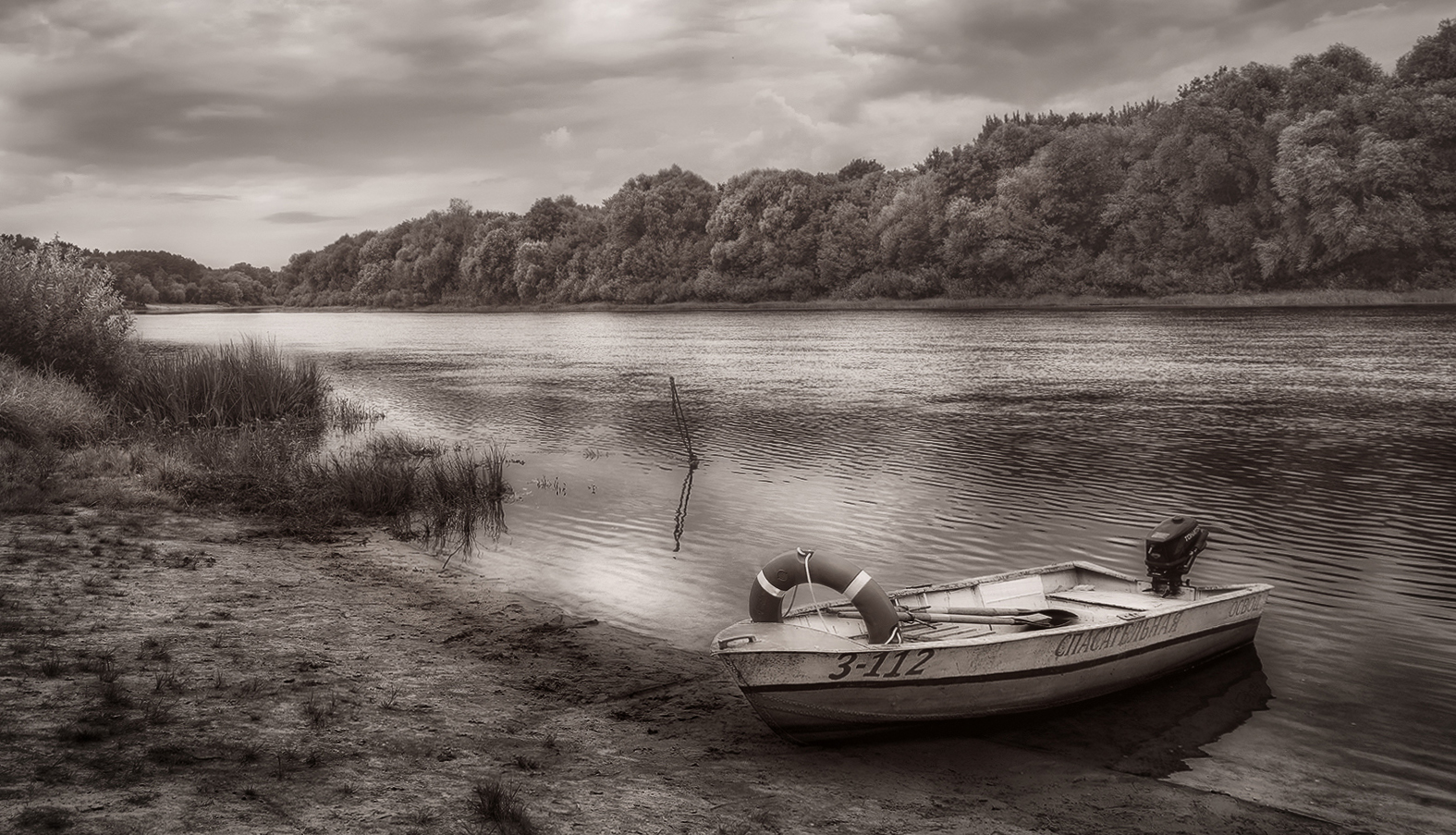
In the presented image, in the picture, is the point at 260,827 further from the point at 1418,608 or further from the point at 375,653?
the point at 1418,608

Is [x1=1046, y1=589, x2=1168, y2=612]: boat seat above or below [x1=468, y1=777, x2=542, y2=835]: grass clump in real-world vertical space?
above

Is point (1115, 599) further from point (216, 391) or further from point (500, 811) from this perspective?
point (216, 391)

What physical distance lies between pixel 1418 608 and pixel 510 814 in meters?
12.5

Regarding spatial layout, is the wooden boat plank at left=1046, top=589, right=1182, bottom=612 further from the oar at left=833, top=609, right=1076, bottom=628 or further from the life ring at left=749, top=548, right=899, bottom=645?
the life ring at left=749, top=548, right=899, bottom=645

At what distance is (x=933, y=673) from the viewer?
9234mm

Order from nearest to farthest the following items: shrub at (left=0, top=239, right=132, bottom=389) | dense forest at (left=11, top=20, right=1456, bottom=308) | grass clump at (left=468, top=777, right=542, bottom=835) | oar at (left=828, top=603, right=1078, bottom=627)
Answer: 1. grass clump at (left=468, top=777, right=542, bottom=835)
2. oar at (left=828, top=603, right=1078, bottom=627)
3. shrub at (left=0, top=239, right=132, bottom=389)
4. dense forest at (left=11, top=20, right=1456, bottom=308)

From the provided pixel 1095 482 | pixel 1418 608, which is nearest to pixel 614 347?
pixel 1095 482

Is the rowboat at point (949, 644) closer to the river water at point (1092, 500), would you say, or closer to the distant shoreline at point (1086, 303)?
the river water at point (1092, 500)

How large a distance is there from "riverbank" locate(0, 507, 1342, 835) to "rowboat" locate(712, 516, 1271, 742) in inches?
19.4

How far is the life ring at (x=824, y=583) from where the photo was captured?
31.6ft

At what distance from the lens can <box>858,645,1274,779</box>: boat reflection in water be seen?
951 centimetres

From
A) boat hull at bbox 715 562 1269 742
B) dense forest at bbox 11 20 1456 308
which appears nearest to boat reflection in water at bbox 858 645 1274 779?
boat hull at bbox 715 562 1269 742

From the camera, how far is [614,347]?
7700cm

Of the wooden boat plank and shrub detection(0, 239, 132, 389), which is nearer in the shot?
the wooden boat plank
